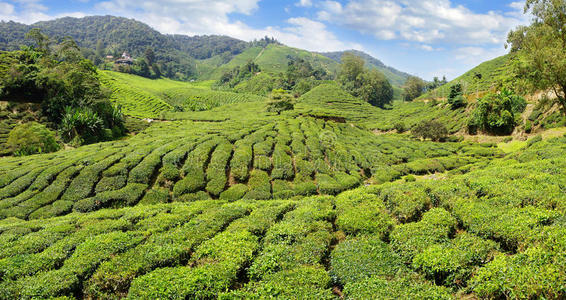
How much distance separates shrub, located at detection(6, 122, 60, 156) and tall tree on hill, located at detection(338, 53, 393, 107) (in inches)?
4864

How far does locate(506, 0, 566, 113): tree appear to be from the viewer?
2506 cm

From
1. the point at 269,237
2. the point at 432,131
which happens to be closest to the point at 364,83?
the point at 432,131

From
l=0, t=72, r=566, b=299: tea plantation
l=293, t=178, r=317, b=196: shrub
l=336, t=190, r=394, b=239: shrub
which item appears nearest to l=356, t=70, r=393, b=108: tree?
l=0, t=72, r=566, b=299: tea plantation

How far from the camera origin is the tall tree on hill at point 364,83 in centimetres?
12681

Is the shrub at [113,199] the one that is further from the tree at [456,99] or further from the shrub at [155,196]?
the tree at [456,99]

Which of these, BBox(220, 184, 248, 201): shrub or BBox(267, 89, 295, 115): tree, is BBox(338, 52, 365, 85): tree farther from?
BBox(220, 184, 248, 201): shrub

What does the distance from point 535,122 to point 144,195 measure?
56698 mm

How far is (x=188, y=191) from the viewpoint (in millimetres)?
19469

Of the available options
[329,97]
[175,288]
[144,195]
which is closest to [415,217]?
[175,288]

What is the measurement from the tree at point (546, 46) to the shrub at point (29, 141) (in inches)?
2408

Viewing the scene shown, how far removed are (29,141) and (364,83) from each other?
5288 inches

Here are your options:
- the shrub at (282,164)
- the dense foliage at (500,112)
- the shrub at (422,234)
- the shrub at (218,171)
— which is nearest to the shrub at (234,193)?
the shrub at (218,171)

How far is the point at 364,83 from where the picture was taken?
133m

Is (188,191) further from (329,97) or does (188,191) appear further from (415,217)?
(329,97)
